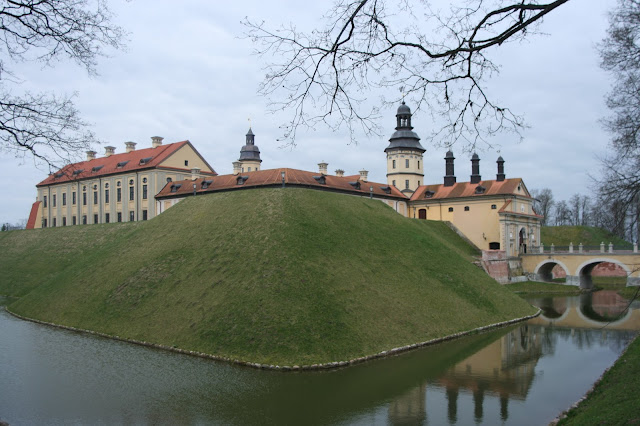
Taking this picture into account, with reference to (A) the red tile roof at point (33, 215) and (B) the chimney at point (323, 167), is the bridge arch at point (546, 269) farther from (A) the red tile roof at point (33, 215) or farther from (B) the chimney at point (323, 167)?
(A) the red tile roof at point (33, 215)

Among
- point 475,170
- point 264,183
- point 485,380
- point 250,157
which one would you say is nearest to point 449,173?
point 475,170

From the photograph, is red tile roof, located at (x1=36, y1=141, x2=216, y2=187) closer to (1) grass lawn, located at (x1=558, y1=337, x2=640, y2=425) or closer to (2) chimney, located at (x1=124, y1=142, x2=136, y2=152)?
(2) chimney, located at (x1=124, y1=142, x2=136, y2=152)

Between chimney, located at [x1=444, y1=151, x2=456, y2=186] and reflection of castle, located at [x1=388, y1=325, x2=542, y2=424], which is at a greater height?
chimney, located at [x1=444, y1=151, x2=456, y2=186]

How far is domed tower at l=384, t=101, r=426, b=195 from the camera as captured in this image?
69.8 meters

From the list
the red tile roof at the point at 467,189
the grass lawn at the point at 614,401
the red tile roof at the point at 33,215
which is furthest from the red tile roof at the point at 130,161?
the grass lawn at the point at 614,401

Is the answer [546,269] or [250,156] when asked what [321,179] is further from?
[546,269]

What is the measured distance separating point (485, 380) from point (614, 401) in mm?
7171

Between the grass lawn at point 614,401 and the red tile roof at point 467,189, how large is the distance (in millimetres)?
42718

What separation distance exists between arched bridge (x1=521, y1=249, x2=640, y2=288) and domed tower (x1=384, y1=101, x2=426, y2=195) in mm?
17834

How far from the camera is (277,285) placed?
2747 centimetres

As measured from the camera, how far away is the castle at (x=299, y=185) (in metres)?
57.8

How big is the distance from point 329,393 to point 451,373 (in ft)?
20.0

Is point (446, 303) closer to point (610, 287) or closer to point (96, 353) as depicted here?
point (96, 353)

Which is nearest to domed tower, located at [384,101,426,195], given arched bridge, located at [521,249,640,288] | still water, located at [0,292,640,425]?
arched bridge, located at [521,249,640,288]
